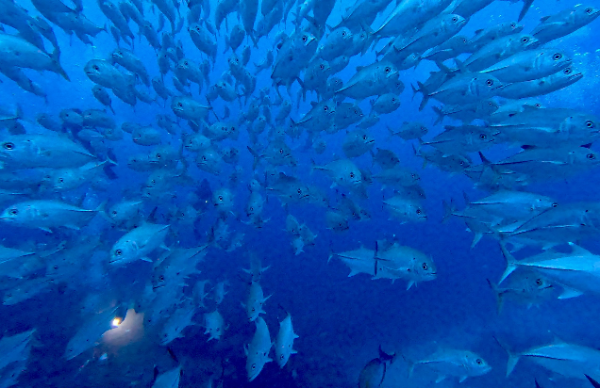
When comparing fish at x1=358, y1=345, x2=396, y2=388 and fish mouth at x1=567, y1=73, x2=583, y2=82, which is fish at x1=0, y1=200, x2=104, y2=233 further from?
fish mouth at x1=567, y1=73, x2=583, y2=82

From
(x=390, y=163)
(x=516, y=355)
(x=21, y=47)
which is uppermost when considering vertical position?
(x=21, y=47)

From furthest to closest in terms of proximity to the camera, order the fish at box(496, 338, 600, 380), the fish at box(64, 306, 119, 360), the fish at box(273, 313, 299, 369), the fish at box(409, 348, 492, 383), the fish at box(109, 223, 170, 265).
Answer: the fish at box(64, 306, 119, 360)
the fish at box(273, 313, 299, 369)
the fish at box(409, 348, 492, 383)
the fish at box(109, 223, 170, 265)
the fish at box(496, 338, 600, 380)

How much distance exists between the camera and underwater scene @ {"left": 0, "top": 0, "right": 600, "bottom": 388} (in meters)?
3.86

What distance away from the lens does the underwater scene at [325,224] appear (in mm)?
3863

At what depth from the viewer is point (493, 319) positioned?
9.08 m

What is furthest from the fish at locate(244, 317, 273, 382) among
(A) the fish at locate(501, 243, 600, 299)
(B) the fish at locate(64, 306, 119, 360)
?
(A) the fish at locate(501, 243, 600, 299)

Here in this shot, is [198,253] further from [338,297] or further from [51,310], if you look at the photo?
[51,310]

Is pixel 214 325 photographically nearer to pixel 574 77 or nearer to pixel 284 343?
pixel 284 343

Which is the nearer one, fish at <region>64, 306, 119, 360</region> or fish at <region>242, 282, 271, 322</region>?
fish at <region>64, 306, 119, 360</region>

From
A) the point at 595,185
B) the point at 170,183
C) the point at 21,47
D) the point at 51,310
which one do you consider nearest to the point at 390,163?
the point at 170,183

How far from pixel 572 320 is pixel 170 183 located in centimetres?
1177

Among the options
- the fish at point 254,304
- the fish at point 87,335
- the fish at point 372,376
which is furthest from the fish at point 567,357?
the fish at point 87,335

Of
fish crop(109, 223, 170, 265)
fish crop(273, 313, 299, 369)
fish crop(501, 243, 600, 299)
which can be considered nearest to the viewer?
fish crop(501, 243, 600, 299)

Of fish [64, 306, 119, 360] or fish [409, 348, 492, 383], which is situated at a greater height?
fish [64, 306, 119, 360]
